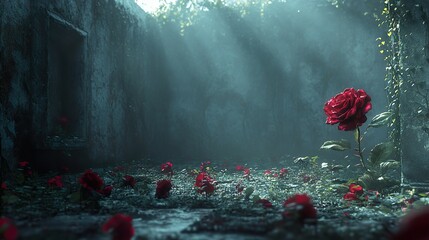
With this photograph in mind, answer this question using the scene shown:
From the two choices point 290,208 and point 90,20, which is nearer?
point 290,208

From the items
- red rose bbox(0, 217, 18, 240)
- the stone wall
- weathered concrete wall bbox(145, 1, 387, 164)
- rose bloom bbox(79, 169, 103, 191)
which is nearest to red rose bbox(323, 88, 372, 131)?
rose bloom bbox(79, 169, 103, 191)

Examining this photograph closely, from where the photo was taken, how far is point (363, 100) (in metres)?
2.57

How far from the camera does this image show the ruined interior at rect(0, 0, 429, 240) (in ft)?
6.12

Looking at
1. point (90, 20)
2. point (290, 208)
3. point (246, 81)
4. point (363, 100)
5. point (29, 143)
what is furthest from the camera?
point (246, 81)

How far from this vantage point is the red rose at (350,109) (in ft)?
8.41

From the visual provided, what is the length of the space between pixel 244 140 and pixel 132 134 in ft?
6.82

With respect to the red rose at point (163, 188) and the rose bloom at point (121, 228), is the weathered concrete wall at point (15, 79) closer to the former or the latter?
the red rose at point (163, 188)

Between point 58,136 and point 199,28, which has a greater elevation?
point 199,28

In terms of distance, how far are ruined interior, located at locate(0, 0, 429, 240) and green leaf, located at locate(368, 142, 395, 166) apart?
13 mm

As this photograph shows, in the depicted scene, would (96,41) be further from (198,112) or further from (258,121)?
(258,121)

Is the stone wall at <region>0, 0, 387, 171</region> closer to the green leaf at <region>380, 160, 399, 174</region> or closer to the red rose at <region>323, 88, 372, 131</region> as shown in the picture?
the green leaf at <region>380, 160, 399, 174</region>

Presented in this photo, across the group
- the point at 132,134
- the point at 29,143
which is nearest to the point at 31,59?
the point at 29,143

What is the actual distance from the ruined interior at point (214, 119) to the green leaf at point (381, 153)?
0.5 inches

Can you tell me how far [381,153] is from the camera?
2.98 metres
